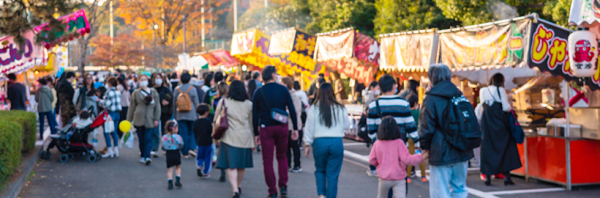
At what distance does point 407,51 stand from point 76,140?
692cm

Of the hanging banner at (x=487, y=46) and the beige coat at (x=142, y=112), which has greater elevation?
the hanging banner at (x=487, y=46)

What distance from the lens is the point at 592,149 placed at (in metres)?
8.00

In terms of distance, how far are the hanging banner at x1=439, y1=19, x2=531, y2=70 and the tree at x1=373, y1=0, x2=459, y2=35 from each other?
9.97 m

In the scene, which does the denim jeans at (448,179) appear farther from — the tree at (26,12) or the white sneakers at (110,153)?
the white sneakers at (110,153)

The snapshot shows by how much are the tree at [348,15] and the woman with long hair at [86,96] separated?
13.9 m

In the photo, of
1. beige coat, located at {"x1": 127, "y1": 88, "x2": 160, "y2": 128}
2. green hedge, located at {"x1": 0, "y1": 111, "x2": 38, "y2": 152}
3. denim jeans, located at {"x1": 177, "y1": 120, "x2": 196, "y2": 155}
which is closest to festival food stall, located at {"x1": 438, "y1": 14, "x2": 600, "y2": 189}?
denim jeans, located at {"x1": 177, "y1": 120, "x2": 196, "y2": 155}

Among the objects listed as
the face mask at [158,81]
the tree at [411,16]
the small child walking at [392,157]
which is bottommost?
the small child walking at [392,157]

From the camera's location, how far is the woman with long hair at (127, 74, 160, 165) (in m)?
10.5

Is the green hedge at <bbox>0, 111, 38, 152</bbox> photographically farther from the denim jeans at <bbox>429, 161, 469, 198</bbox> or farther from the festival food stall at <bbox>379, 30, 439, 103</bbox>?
the denim jeans at <bbox>429, 161, 469, 198</bbox>

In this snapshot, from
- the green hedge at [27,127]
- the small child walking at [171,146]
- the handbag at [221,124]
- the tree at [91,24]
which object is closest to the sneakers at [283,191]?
the handbag at [221,124]

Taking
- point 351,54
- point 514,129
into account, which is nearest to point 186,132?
point 351,54

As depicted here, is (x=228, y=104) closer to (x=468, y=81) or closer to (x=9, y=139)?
(x=9, y=139)

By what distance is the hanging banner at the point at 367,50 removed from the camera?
46.8 ft


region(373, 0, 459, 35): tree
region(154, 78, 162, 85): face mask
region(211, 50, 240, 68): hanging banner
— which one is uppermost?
region(373, 0, 459, 35): tree
